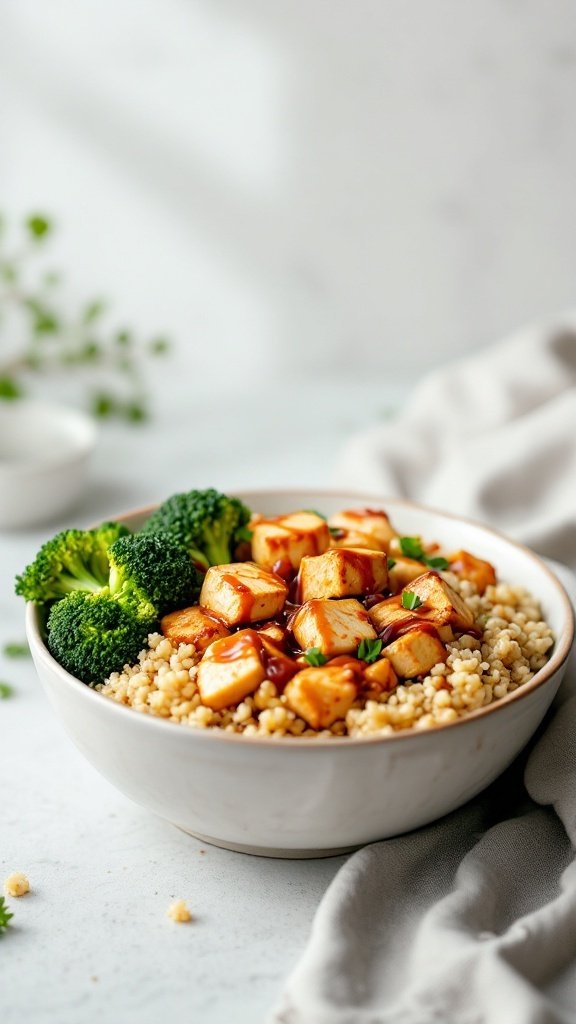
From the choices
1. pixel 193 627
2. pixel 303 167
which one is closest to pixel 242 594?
pixel 193 627

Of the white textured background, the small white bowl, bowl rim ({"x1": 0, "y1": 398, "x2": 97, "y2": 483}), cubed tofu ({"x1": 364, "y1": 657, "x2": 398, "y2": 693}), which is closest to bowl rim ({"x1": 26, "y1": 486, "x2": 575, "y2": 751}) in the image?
cubed tofu ({"x1": 364, "y1": 657, "x2": 398, "y2": 693})

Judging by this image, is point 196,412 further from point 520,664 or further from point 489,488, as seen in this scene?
point 520,664

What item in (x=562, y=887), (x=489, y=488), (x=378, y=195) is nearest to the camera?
(x=562, y=887)

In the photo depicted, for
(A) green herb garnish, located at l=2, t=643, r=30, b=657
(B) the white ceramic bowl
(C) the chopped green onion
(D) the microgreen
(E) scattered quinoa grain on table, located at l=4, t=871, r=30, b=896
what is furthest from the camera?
(D) the microgreen

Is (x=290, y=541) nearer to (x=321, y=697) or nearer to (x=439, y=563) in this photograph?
(x=439, y=563)

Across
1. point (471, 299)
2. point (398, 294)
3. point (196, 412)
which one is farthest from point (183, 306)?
point (471, 299)

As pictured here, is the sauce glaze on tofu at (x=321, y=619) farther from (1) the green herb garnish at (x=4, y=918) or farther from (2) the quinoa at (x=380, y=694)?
(1) the green herb garnish at (x=4, y=918)

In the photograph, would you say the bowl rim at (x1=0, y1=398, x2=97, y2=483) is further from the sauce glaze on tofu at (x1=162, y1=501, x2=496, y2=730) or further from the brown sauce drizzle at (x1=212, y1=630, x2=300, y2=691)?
the brown sauce drizzle at (x1=212, y1=630, x2=300, y2=691)
